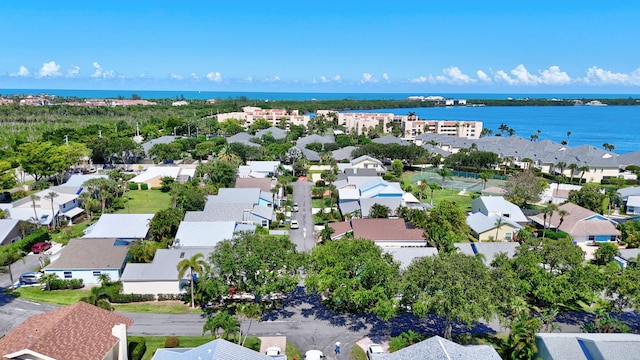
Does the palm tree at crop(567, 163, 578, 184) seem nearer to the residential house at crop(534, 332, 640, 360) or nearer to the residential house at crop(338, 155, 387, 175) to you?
the residential house at crop(338, 155, 387, 175)

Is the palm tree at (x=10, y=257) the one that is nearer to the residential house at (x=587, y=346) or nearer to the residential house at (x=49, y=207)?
the residential house at (x=49, y=207)

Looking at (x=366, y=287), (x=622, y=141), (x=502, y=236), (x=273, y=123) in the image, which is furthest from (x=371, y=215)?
(x=622, y=141)

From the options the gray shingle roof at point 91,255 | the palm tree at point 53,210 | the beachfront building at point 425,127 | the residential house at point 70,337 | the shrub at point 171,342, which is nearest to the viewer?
the residential house at point 70,337

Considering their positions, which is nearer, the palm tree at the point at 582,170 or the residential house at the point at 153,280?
the residential house at the point at 153,280

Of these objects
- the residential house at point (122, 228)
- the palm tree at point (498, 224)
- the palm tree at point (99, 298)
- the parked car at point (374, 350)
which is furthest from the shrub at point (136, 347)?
the palm tree at point (498, 224)

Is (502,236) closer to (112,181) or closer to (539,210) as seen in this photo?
(539,210)
